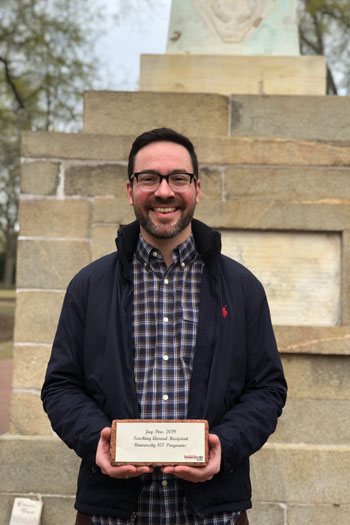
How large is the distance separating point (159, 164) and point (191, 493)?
107 cm

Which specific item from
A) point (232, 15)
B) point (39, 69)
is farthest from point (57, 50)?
point (232, 15)

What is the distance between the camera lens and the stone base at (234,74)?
412 centimetres

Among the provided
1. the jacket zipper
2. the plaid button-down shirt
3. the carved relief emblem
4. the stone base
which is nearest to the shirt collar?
the plaid button-down shirt

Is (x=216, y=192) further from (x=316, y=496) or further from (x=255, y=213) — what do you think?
(x=316, y=496)

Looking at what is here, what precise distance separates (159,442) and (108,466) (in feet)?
0.55

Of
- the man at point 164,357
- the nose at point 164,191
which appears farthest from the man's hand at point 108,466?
the nose at point 164,191

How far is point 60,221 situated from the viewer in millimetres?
3850

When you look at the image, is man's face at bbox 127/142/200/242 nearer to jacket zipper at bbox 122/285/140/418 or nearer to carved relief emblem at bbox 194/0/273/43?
jacket zipper at bbox 122/285/140/418

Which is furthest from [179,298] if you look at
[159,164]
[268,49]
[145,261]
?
[268,49]

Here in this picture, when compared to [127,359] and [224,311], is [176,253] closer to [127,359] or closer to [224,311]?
[224,311]

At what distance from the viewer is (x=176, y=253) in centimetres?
225

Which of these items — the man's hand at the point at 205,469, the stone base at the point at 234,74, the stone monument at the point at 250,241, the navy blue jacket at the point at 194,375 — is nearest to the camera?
the man's hand at the point at 205,469

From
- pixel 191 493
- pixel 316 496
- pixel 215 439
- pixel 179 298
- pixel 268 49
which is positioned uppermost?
pixel 268 49

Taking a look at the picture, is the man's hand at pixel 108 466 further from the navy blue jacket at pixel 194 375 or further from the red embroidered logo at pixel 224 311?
the red embroidered logo at pixel 224 311
